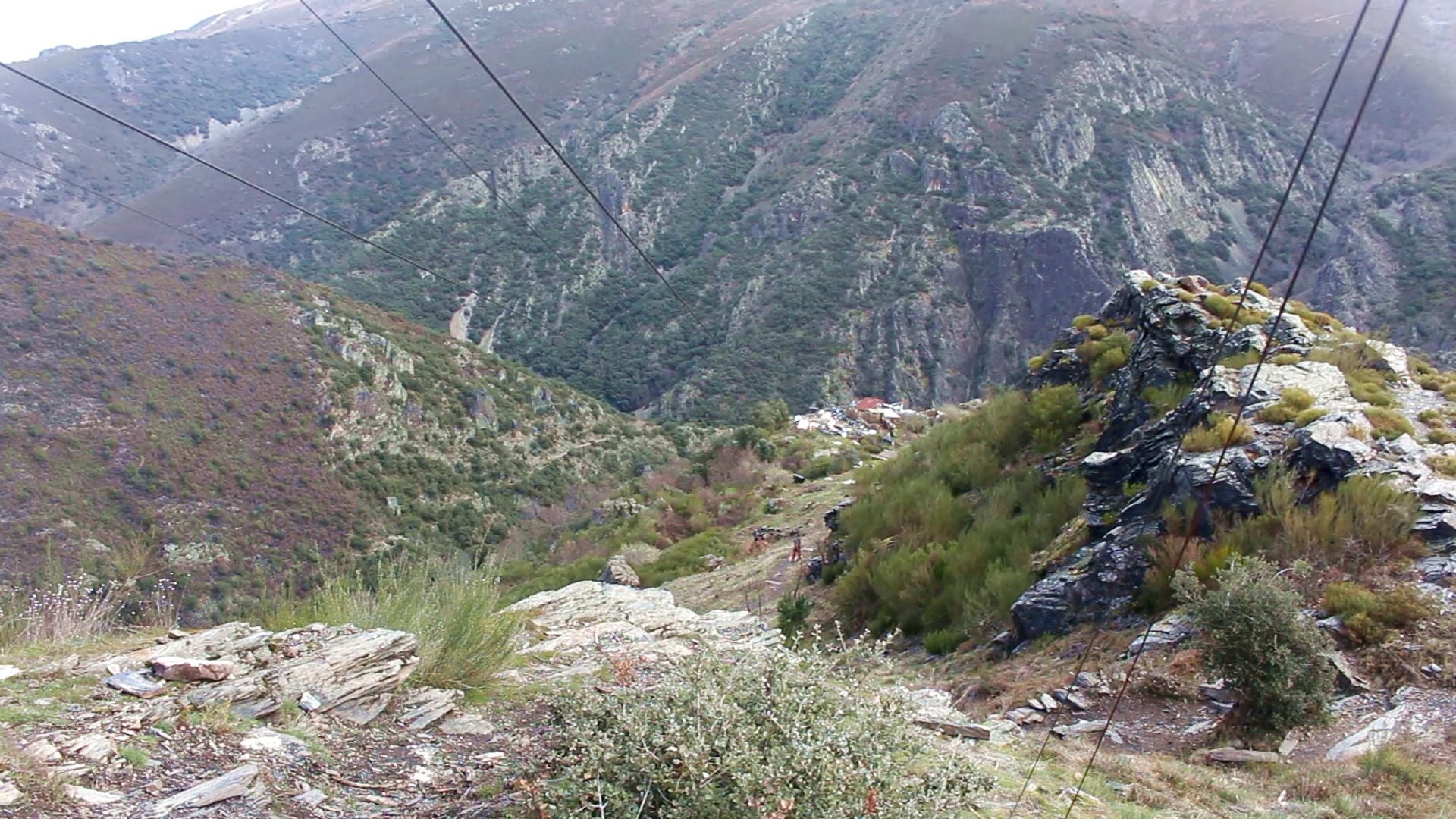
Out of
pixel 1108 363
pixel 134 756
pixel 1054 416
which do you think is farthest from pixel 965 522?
pixel 134 756

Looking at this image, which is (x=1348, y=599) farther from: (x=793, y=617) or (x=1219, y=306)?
(x=793, y=617)

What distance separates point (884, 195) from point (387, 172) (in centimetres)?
5053

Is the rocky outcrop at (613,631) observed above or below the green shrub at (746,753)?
below

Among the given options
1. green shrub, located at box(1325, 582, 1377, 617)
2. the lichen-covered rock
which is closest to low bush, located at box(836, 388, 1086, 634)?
green shrub, located at box(1325, 582, 1377, 617)

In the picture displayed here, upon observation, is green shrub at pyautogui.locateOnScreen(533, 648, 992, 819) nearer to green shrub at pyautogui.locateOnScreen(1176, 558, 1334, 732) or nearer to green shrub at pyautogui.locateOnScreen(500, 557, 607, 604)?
green shrub at pyautogui.locateOnScreen(1176, 558, 1334, 732)

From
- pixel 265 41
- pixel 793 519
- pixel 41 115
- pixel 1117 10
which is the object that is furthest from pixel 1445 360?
pixel 265 41

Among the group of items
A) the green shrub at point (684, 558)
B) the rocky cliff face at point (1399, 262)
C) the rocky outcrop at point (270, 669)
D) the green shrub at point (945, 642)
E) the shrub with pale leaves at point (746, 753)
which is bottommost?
the rocky cliff face at point (1399, 262)

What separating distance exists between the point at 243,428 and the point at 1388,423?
32.1 metres

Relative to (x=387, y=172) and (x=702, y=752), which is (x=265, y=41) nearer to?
(x=387, y=172)

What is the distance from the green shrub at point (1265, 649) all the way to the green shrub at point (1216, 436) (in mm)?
2562

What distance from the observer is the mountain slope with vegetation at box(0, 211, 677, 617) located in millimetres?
24250

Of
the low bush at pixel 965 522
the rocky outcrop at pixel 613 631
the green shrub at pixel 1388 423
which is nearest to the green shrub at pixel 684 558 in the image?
the rocky outcrop at pixel 613 631

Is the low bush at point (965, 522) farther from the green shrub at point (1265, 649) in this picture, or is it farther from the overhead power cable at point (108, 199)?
the overhead power cable at point (108, 199)

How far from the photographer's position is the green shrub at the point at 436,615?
5.25 m
